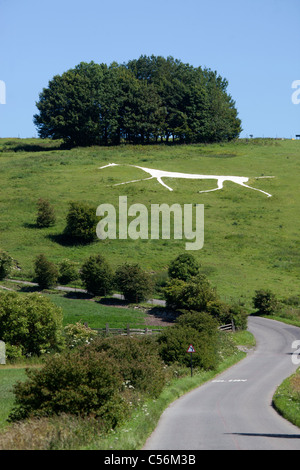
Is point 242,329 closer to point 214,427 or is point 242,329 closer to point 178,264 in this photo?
point 178,264

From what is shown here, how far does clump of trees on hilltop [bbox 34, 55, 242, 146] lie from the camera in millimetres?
138500

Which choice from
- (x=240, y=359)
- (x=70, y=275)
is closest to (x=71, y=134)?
(x=70, y=275)

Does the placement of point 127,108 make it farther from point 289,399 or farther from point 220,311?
point 289,399

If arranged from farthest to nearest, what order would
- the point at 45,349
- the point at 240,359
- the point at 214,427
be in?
the point at 240,359
the point at 45,349
the point at 214,427

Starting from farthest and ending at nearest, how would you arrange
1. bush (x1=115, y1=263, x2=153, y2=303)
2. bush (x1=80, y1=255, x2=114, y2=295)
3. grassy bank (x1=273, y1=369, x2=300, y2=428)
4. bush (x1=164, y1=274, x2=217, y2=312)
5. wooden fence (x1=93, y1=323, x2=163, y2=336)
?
bush (x1=80, y1=255, x2=114, y2=295), bush (x1=115, y1=263, x2=153, y2=303), bush (x1=164, y1=274, x2=217, y2=312), wooden fence (x1=93, y1=323, x2=163, y2=336), grassy bank (x1=273, y1=369, x2=300, y2=428)

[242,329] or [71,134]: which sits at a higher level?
[71,134]

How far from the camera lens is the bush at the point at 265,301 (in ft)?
198

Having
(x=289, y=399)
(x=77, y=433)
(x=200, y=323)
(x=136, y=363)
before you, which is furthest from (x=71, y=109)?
(x=77, y=433)

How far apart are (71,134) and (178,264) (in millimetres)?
84113

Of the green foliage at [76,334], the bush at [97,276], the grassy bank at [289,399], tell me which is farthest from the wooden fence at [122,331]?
the bush at [97,276]

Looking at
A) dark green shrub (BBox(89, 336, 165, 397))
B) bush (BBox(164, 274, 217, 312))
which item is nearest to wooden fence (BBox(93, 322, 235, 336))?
bush (BBox(164, 274, 217, 312))

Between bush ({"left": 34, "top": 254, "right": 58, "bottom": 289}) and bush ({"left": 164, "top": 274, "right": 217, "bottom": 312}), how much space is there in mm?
13714

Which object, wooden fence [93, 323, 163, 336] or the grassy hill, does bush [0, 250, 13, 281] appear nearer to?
the grassy hill

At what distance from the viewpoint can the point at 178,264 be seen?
63469 millimetres
